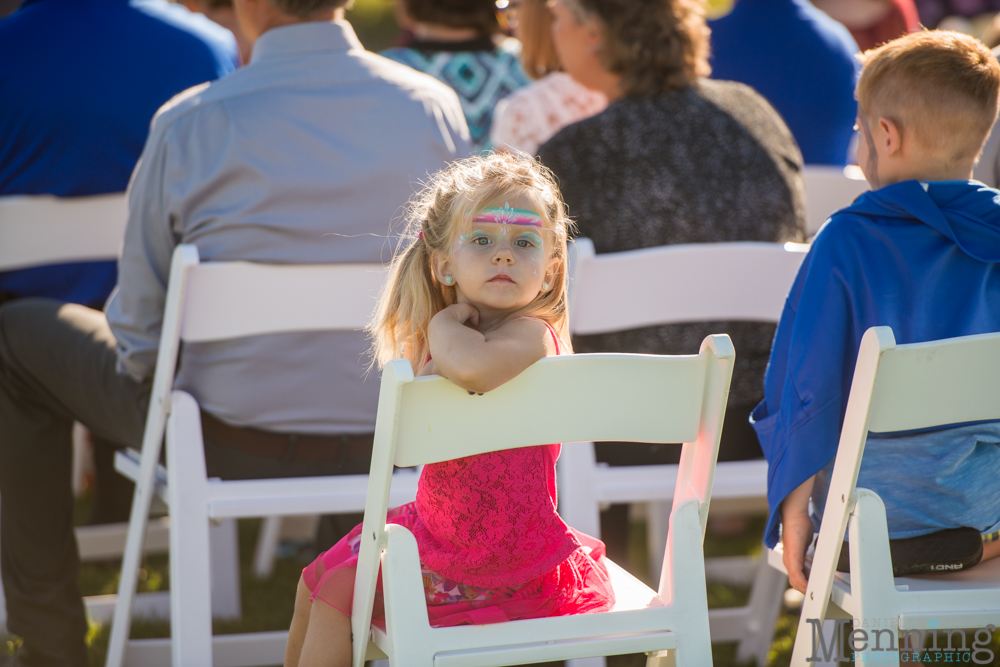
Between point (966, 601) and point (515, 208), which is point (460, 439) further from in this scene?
point (966, 601)

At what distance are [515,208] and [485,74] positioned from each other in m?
2.14

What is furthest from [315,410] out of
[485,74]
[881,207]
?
[485,74]

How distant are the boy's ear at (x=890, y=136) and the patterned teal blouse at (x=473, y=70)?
1.91 m

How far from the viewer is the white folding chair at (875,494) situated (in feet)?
4.50

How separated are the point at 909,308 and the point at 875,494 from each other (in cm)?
36

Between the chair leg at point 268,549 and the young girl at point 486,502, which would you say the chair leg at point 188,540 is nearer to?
the young girl at point 486,502

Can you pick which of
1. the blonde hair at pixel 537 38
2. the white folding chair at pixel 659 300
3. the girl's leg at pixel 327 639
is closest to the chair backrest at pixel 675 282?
the white folding chair at pixel 659 300

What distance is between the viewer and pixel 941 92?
65.2 inches

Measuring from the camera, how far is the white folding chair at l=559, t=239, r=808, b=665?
2006mm

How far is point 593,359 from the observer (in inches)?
51.4

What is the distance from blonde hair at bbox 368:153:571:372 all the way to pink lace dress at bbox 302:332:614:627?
0.67ft

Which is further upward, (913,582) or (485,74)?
(485,74)

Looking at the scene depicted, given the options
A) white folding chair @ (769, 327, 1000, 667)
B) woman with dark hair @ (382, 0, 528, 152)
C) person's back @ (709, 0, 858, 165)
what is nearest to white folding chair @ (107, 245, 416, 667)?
white folding chair @ (769, 327, 1000, 667)

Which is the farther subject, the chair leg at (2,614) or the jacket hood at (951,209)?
the chair leg at (2,614)
